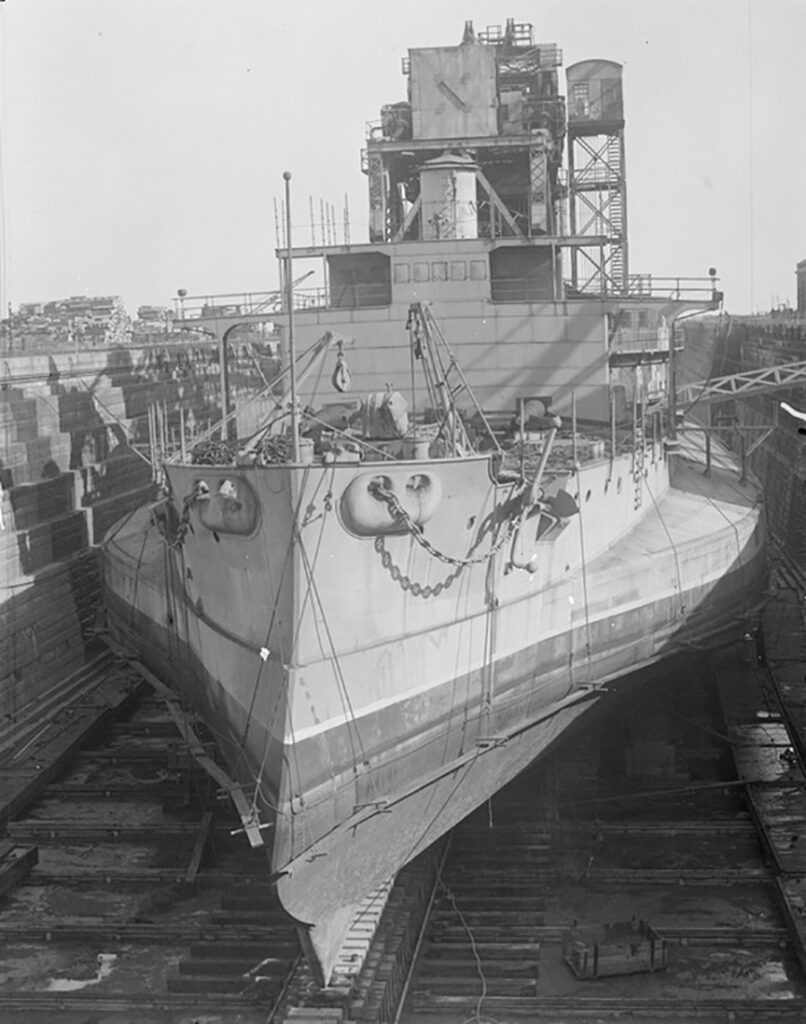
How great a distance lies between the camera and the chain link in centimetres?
1006

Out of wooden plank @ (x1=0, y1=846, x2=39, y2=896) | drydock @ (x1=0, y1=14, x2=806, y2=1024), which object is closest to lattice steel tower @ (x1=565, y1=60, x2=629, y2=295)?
drydock @ (x1=0, y1=14, x2=806, y2=1024)

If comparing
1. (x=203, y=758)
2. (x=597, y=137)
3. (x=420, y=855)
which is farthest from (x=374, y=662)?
(x=597, y=137)

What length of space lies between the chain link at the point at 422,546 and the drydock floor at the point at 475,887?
240cm

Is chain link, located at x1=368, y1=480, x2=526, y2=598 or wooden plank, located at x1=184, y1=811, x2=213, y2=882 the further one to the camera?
wooden plank, located at x1=184, y1=811, x2=213, y2=882

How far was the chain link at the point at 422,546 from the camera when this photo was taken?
10.1 meters

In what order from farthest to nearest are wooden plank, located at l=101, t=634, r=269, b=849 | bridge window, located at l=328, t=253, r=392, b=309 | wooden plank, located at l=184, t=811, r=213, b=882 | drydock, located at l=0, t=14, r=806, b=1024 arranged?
bridge window, located at l=328, t=253, r=392, b=309, wooden plank, located at l=184, t=811, r=213, b=882, drydock, located at l=0, t=14, r=806, b=1024, wooden plank, located at l=101, t=634, r=269, b=849

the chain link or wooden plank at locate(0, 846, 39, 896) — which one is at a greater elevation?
the chain link

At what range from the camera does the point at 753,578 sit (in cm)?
1709

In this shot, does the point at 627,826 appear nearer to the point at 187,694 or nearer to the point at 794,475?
the point at 187,694

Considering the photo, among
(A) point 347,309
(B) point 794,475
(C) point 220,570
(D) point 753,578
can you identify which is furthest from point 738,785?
(B) point 794,475

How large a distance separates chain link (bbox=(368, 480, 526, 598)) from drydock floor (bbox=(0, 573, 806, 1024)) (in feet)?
7.87

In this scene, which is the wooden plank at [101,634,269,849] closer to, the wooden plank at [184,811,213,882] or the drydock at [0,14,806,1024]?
the drydock at [0,14,806,1024]

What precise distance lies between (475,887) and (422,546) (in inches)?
132

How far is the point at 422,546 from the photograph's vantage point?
10.3m
